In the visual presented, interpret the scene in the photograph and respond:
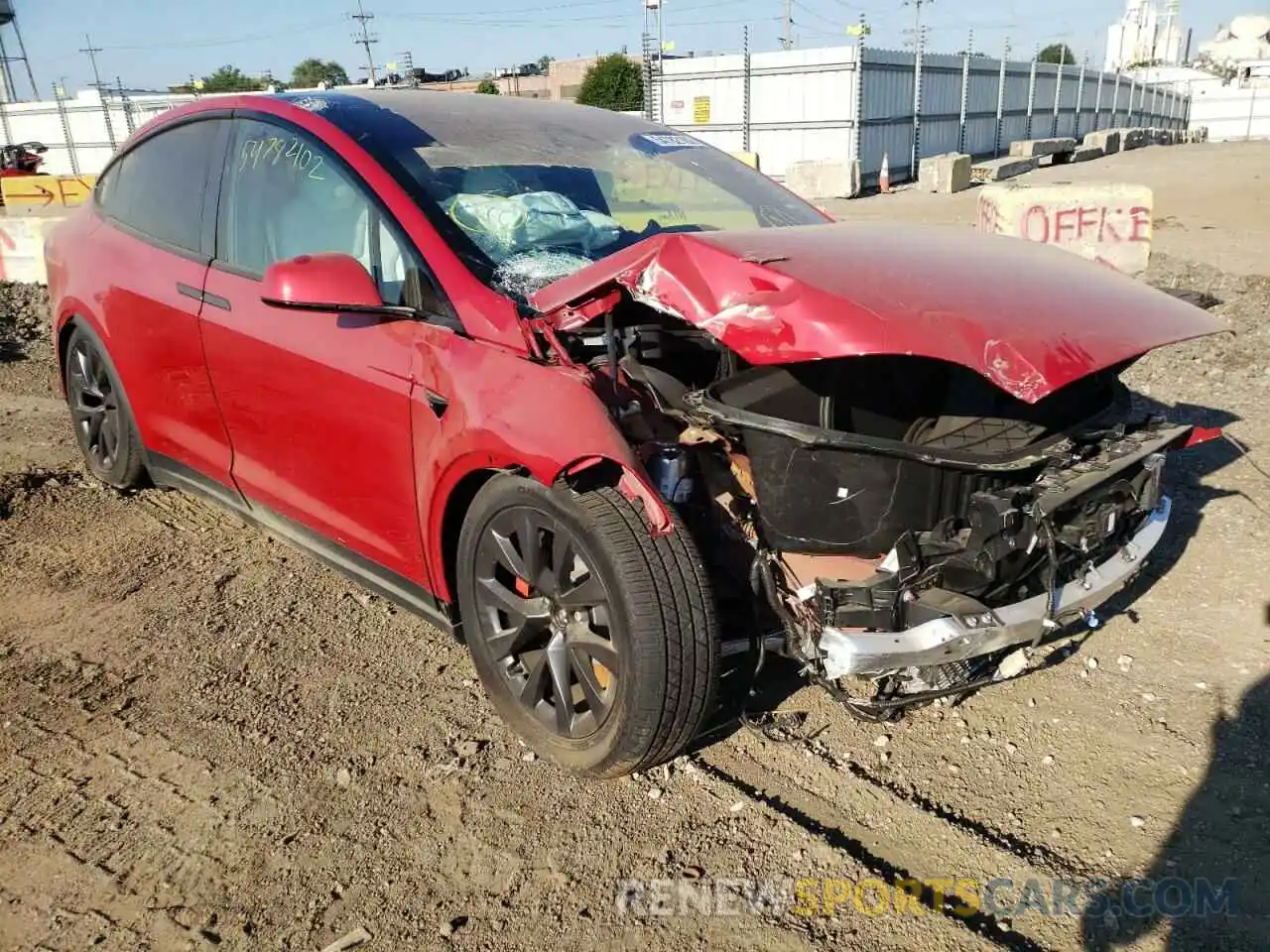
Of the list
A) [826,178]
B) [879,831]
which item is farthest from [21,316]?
[826,178]

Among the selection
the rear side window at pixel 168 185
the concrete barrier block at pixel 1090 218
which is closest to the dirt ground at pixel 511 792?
the rear side window at pixel 168 185

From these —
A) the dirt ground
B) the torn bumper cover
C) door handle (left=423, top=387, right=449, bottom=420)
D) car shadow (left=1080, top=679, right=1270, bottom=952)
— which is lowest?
the dirt ground

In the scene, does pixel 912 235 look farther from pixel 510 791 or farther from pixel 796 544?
pixel 510 791

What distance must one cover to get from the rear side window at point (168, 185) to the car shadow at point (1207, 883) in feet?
11.9

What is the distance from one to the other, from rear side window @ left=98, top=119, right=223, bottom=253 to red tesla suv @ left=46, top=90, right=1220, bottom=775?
331mm

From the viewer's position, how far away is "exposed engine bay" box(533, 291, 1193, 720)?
247 centimetres

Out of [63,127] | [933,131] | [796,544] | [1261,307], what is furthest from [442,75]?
[796,544]

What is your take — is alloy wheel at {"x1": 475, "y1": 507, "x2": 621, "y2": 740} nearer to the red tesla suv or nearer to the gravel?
the red tesla suv

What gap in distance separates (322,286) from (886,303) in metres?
1.51

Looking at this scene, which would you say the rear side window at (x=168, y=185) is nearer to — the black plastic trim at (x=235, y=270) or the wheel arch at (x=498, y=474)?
the black plastic trim at (x=235, y=270)

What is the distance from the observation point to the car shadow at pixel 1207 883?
220 cm

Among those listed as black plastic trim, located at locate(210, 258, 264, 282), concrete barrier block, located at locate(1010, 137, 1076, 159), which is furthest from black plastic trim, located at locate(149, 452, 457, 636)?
concrete barrier block, located at locate(1010, 137, 1076, 159)

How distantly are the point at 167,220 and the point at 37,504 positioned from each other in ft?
5.92

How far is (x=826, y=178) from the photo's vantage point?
805 inches
